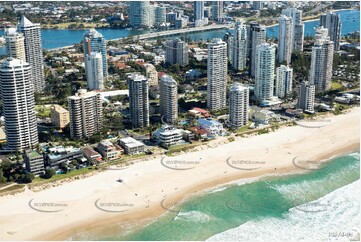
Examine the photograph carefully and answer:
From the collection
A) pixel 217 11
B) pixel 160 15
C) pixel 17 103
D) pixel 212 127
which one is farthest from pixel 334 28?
pixel 17 103

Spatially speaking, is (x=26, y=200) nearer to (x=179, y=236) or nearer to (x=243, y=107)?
(x=179, y=236)

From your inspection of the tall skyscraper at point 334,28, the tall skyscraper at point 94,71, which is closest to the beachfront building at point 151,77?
the tall skyscraper at point 94,71

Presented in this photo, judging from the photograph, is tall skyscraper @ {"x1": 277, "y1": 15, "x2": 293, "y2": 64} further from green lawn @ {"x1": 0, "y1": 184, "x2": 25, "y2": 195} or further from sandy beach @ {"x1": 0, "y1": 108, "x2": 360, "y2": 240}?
green lawn @ {"x1": 0, "y1": 184, "x2": 25, "y2": 195}

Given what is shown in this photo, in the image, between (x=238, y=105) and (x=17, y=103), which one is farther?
(x=238, y=105)

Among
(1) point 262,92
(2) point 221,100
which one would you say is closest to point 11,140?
(2) point 221,100

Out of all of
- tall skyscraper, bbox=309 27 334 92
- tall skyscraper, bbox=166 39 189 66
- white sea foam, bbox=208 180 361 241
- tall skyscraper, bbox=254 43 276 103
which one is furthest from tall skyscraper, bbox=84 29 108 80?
white sea foam, bbox=208 180 361 241

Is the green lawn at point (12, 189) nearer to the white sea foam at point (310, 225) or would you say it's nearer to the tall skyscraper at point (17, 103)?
the tall skyscraper at point (17, 103)

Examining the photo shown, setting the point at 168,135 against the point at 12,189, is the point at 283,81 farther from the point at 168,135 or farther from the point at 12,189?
the point at 12,189
